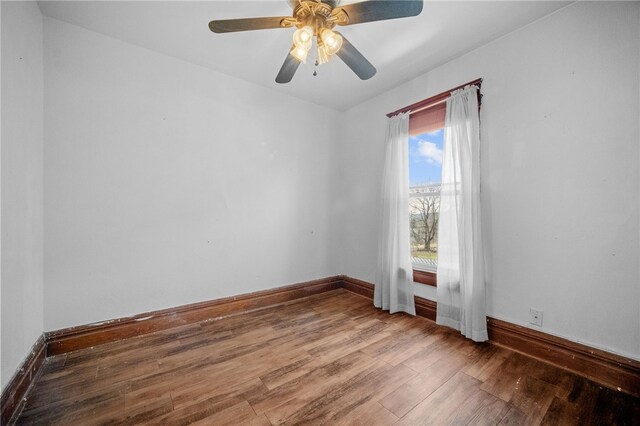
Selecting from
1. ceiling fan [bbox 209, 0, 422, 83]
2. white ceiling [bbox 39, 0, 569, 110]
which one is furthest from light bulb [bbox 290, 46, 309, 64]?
white ceiling [bbox 39, 0, 569, 110]

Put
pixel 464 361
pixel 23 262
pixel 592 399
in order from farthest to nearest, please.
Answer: pixel 464 361, pixel 23 262, pixel 592 399

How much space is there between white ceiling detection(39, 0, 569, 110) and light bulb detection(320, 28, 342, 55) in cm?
54

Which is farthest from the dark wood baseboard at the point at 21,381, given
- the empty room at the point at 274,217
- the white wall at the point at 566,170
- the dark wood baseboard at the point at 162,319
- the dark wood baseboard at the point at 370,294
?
the white wall at the point at 566,170

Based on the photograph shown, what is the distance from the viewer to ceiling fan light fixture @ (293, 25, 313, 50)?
4.94ft

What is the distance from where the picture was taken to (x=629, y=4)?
5.31 ft

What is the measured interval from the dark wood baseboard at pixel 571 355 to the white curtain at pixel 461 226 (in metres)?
0.15

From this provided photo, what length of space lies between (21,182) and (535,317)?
12.3ft

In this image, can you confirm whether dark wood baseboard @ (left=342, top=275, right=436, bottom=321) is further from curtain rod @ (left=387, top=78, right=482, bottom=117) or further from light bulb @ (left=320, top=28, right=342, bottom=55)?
light bulb @ (left=320, top=28, right=342, bottom=55)

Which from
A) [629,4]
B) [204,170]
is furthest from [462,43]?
[204,170]

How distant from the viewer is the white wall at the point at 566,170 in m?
1.62

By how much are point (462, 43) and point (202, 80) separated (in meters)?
2.55

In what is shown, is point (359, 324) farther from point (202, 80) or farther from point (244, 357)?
point (202, 80)

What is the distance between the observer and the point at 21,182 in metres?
1.58

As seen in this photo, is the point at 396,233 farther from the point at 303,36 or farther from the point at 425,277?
the point at 303,36
